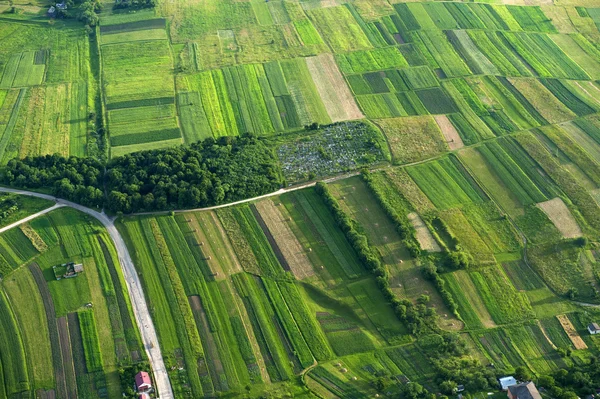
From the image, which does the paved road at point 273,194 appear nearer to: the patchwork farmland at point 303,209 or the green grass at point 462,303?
the patchwork farmland at point 303,209

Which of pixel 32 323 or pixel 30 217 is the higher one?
pixel 30 217

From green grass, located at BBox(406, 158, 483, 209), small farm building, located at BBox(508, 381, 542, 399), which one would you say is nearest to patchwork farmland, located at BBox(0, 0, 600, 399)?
green grass, located at BBox(406, 158, 483, 209)

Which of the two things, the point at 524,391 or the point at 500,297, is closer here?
the point at 524,391

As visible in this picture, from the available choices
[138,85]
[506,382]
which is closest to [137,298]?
[506,382]

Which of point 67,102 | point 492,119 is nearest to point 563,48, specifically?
point 492,119

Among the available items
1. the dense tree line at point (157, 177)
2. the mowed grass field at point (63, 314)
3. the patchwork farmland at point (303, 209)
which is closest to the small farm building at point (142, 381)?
the patchwork farmland at point (303, 209)

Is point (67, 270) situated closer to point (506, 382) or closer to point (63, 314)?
point (63, 314)

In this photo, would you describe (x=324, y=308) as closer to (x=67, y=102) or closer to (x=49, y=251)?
(x=49, y=251)
